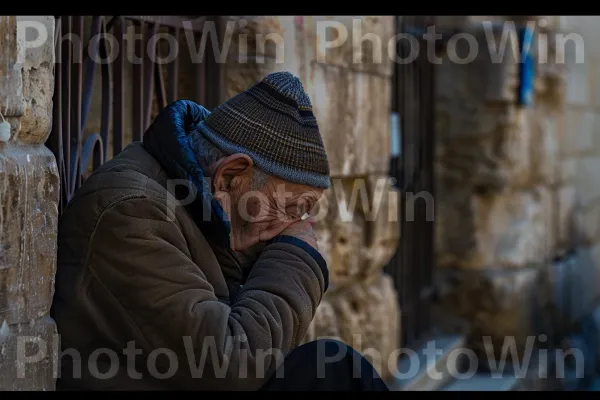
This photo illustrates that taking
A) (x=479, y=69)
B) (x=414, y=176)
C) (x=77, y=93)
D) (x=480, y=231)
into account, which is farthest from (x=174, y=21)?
(x=480, y=231)

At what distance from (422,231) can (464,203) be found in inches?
15.6

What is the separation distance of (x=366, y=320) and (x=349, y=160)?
0.69 metres

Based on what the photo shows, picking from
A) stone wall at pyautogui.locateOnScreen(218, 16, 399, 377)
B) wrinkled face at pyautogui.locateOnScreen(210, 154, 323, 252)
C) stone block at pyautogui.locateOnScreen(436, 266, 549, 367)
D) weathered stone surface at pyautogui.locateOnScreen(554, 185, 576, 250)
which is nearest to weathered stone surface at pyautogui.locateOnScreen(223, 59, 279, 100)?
stone wall at pyautogui.locateOnScreen(218, 16, 399, 377)

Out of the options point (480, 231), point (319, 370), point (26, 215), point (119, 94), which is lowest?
point (319, 370)

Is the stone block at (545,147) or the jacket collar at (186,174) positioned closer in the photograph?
the jacket collar at (186,174)

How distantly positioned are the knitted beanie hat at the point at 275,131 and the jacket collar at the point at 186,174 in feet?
0.27

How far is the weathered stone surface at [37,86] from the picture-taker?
2.22m

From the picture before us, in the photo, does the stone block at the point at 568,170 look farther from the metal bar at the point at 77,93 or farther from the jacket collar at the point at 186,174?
the jacket collar at the point at 186,174

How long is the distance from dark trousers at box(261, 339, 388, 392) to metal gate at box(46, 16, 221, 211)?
79cm

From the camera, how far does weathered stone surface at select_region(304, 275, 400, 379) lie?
13.6 feet

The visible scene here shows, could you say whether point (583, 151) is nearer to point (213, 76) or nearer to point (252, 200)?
point (213, 76)

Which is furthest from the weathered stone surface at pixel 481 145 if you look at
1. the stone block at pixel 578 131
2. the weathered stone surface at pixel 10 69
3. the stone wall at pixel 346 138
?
the weathered stone surface at pixel 10 69

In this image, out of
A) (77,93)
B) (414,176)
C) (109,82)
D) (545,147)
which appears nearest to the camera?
(77,93)

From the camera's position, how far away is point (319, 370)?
7.77 feet
